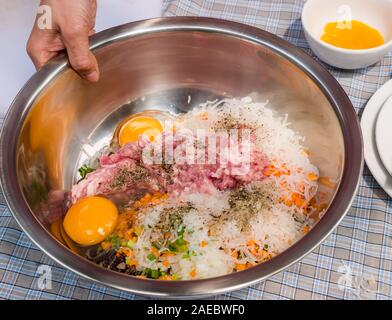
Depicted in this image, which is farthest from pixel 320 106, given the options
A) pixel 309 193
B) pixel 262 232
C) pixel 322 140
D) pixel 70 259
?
pixel 70 259

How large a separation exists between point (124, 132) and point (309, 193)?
1175mm

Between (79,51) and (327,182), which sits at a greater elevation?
(79,51)

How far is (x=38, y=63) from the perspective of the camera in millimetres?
2359

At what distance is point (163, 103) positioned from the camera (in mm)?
2844

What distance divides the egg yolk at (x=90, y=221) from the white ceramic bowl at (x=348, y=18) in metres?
1.59

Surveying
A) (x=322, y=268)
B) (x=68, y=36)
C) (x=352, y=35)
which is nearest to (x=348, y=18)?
(x=352, y=35)

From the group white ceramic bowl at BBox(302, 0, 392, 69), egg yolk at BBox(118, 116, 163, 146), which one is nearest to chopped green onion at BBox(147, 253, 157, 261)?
egg yolk at BBox(118, 116, 163, 146)

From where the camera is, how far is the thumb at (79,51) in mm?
2254

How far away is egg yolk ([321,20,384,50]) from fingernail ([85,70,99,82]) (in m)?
1.46

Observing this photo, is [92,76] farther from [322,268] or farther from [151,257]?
[322,268]

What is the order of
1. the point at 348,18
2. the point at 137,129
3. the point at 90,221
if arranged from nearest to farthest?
1. the point at 90,221
2. the point at 137,129
3. the point at 348,18

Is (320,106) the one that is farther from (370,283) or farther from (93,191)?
(93,191)

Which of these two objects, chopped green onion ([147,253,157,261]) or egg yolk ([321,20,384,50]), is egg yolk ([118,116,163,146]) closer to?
chopped green onion ([147,253,157,261])

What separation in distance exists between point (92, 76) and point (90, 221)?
847 millimetres
